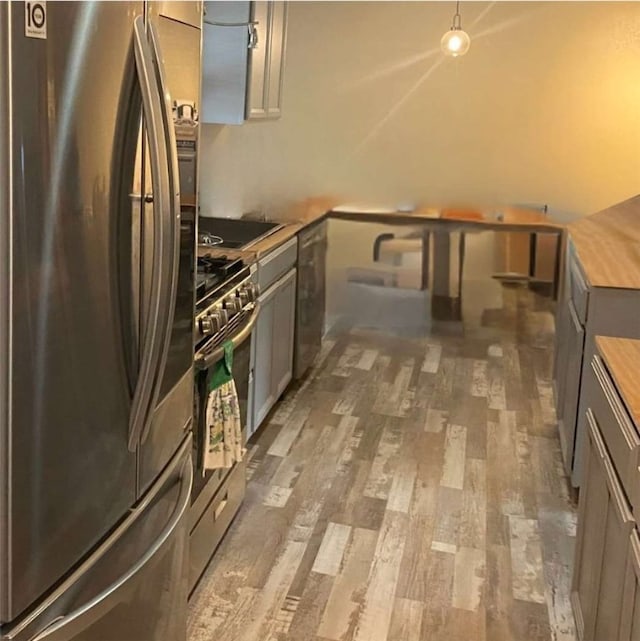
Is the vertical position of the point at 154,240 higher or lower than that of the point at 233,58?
lower

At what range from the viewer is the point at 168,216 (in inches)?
60.2

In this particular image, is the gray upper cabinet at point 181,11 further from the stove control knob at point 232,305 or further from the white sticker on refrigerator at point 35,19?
the stove control knob at point 232,305

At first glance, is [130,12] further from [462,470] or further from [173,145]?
[462,470]

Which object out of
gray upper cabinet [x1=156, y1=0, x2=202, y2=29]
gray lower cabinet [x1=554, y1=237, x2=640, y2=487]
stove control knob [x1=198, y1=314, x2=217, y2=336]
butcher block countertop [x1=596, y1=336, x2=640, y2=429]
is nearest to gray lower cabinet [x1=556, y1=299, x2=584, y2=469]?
gray lower cabinet [x1=554, y1=237, x2=640, y2=487]

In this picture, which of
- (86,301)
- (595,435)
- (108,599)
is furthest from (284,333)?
(86,301)

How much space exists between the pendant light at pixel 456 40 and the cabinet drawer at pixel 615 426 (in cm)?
317

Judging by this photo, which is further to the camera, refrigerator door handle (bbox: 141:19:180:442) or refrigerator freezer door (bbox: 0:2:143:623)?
refrigerator door handle (bbox: 141:19:180:442)

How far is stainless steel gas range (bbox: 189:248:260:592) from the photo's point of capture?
2.40 meters

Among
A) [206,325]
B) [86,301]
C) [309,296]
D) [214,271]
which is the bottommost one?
[309,296]

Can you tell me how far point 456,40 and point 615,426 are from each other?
3585 mm

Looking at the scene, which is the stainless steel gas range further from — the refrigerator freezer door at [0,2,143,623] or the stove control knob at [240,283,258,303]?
the refrigerator freezer door at [0,2,143,623]

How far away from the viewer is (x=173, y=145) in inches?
61.9

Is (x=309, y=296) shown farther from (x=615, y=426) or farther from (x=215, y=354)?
(x=615, y=426)

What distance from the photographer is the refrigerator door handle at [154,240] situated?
4.79 ft
